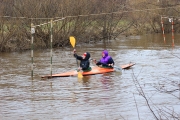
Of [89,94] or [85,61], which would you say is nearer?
[89,94]

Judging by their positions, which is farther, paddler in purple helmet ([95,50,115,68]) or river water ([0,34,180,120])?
paddler in purple helmet ([95,50,115,68])

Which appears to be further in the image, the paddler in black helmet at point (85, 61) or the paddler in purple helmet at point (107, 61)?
the paddler in purple helmet at point (107, 61)

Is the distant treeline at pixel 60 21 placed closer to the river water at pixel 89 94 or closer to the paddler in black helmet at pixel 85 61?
the river water at pixel 89 94

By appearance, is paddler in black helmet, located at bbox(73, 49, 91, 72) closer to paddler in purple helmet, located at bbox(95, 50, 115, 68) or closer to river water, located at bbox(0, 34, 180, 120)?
river water, located at bbox(0, 34, 180, 120)

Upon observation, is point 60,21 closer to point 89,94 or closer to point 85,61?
point 85,61

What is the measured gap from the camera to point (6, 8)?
24266mm

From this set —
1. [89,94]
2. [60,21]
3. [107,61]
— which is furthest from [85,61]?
[60,21]

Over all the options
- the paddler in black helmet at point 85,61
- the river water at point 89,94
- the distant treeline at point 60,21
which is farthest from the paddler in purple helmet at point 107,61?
the distant treeline at point 60,21

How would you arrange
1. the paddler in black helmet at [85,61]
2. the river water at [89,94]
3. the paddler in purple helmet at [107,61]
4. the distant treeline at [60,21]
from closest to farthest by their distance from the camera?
1. the river water at [89,94]
2. the paddler in black helmet at [85,61]
3. the paddler in purple helmet at [107,61]
4. the distant treeline at [60,21]

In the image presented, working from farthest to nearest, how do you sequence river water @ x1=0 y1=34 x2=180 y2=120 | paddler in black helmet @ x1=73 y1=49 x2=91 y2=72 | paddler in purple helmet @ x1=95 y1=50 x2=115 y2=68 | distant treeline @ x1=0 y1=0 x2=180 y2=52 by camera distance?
1. distant treeline @ x1=0 y1=0 x2=180 y2=52
2. paddler in purple helmet @ x1=95 y1=50 x2=115 y2=68
3. paddler in black helmet @ x1=73 y1=49 x2=91 y2=72
4. river water @ x1=0 y1=34 x2=180 y2=120

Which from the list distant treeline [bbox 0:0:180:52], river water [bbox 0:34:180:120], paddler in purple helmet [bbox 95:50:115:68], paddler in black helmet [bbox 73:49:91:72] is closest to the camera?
river water [bbox 0:34:180:120]

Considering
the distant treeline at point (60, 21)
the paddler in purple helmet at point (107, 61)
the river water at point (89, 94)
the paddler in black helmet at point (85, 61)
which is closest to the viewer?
the river water at point (89, 94)

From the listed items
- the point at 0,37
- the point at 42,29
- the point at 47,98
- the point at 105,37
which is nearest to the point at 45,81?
the point at 47,98

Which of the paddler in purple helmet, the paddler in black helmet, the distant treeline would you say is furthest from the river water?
the distant treeline
